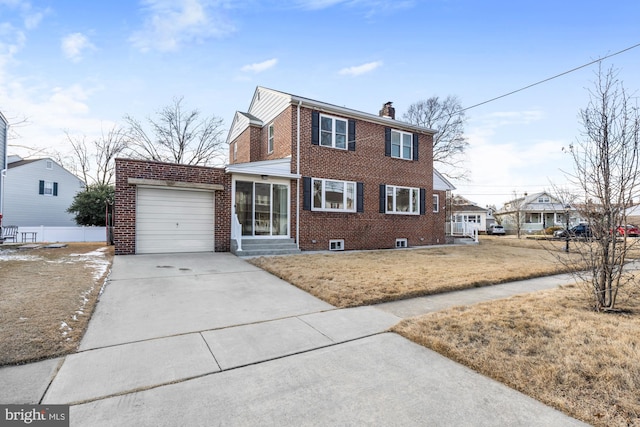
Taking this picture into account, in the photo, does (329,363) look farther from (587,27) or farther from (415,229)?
(415,229)

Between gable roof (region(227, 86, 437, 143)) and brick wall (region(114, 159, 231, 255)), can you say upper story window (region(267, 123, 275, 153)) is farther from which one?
brick wall (region(114, 159, 231, 255))

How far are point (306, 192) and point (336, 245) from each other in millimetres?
2601

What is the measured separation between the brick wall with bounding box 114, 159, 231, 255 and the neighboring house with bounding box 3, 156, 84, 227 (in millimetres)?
15192

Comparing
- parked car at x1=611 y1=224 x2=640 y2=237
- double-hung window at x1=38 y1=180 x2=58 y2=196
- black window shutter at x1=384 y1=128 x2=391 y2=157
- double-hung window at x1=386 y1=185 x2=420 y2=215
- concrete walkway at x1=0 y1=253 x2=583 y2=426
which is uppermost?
black window shutter at x1=384 y1=128 x2=391 y2=157

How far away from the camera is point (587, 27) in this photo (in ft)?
26.9

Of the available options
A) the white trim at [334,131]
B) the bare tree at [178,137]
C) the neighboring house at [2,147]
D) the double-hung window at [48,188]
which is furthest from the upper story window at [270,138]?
the double-hung window at [48,188]

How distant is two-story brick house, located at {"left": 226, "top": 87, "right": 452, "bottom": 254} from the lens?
11648 millimetres

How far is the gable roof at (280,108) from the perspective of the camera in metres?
11.9

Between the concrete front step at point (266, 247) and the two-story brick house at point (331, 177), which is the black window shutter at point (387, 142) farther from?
the concrete front step at point (266, 247)

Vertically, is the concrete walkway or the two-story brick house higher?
the two-story brick house

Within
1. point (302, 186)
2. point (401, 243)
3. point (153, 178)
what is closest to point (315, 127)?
point (302, 186)

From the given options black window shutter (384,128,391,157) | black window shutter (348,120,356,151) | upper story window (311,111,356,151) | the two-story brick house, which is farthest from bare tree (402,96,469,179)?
upper story window (311,111,356,151)

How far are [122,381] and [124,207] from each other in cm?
863

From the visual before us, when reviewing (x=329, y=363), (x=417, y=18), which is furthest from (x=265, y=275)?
(x=417, y=18)
